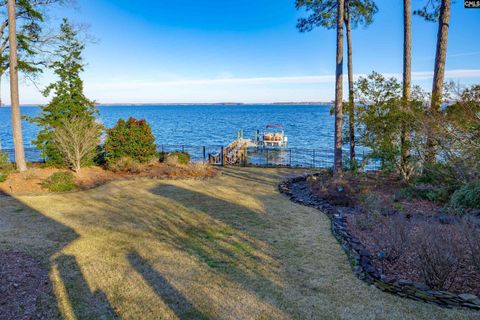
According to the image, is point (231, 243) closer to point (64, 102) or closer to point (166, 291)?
point (166, 291)

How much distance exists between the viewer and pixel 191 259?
5445 mm

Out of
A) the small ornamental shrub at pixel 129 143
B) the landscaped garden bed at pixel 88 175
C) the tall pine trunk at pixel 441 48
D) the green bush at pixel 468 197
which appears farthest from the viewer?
the small ornamental shrub at pixel 129 143

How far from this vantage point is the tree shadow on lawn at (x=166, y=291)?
3920mm

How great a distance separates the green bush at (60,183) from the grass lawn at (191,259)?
57 centimetres

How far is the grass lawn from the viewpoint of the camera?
4.04 metres

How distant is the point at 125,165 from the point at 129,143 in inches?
40.2

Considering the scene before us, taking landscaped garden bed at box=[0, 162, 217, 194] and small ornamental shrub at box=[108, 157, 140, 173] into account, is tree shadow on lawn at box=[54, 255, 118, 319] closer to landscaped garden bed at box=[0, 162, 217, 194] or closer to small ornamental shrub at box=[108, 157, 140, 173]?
landscaped garden bed at box=[0, 162, 217, 194]

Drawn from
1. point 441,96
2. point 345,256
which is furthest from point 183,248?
point 441,96

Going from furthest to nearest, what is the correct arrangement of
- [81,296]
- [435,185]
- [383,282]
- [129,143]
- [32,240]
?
[129,143], [435,185], [32,240], [383,282], [81,296]

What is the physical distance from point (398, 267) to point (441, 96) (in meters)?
6.66

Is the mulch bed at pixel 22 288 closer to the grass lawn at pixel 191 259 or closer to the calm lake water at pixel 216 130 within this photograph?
the grass lawn at pixel 191 259

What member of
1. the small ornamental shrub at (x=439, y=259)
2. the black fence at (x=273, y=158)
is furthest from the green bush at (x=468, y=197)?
the black fence at (x=273, y=158)

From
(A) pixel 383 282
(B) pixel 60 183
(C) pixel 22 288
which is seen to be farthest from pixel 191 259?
(B) pixel 60 183

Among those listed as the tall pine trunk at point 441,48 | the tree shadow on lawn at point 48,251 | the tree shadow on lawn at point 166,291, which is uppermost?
the tall pine trunk at point 441,48
